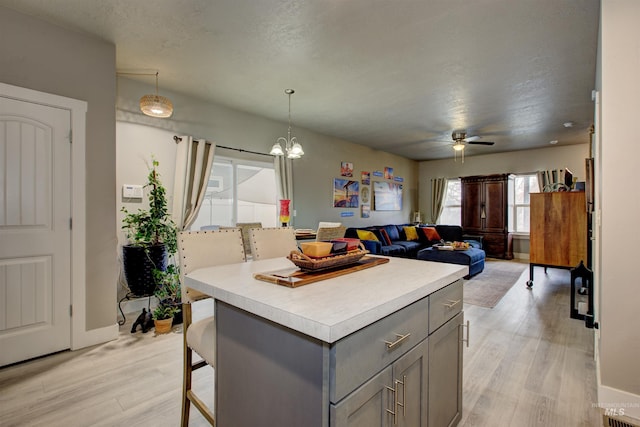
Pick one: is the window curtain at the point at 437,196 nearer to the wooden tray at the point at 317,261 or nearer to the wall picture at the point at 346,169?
the wall picture at the point at 346,169

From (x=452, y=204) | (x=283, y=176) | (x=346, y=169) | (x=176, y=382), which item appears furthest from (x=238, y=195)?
(x=452, y=204)

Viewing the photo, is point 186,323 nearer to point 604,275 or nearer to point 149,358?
point 149,358

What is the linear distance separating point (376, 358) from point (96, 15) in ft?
10.3

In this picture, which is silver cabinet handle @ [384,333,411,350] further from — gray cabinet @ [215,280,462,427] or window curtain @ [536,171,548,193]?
window curtain @ [536,171,548,193]

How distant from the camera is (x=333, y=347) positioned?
0.81m

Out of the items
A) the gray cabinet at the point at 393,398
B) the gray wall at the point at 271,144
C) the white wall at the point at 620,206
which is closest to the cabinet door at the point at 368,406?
the gray cabinet at the point at 393,398

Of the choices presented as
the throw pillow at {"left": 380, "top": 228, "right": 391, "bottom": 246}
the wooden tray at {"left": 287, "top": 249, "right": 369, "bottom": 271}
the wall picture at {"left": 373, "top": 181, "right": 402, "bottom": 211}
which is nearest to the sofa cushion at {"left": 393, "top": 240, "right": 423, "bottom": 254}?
the throw pillow at {"left": 380, "top": 228, "right": 391, "bottom": 246}

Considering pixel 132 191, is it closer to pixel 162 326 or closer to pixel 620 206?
pixel 162 326

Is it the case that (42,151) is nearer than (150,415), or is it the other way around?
(150,415)

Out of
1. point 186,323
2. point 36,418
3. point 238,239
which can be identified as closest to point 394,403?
point 186,323

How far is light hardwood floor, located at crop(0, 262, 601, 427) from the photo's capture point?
1744mm

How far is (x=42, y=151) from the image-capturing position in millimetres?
2461

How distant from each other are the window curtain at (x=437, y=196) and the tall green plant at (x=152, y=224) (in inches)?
283

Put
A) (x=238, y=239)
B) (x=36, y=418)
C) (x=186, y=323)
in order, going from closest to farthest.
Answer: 1. (x=186, y=323)
2. (x=36, y=418)
3. (x=238, y=239)
